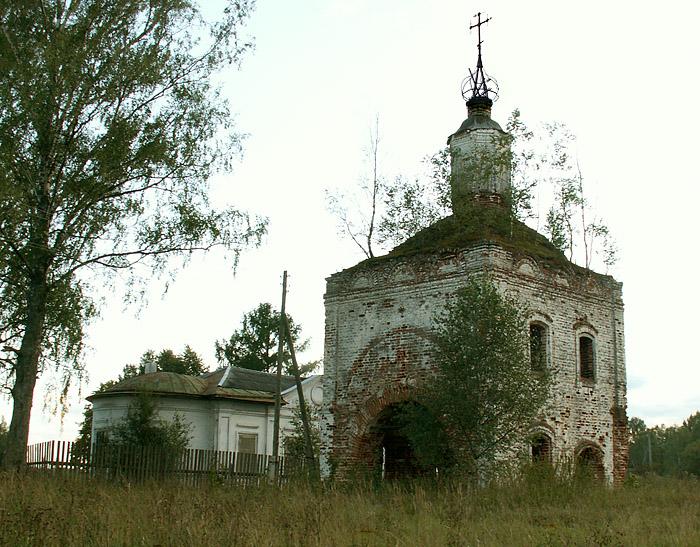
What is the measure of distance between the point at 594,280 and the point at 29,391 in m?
12.2

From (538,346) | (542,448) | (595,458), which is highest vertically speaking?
(538,346)

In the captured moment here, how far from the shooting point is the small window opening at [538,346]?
15.6 metres

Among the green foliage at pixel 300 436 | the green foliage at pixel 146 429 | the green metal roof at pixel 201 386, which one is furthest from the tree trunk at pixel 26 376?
the green foliage at pixel 300 436

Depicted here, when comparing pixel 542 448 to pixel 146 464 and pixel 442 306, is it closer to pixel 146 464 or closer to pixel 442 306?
pixel 442 306

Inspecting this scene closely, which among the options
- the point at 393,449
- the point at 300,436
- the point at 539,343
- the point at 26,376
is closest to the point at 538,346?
the point at 539,343

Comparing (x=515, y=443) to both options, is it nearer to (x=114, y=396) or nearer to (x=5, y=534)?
(x=5, y=534)

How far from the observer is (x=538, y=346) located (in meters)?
16.2

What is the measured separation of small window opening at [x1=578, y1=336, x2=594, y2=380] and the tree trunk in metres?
11.4

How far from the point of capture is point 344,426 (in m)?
17.0

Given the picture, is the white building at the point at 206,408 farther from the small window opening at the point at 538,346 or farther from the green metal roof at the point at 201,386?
the small window opening at the point at 538,346

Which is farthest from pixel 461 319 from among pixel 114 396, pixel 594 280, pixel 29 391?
pixel 114 396

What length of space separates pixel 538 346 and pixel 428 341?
2.37 meters

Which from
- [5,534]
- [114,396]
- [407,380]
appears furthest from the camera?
[114,396]

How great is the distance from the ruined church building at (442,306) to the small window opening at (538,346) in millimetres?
30
